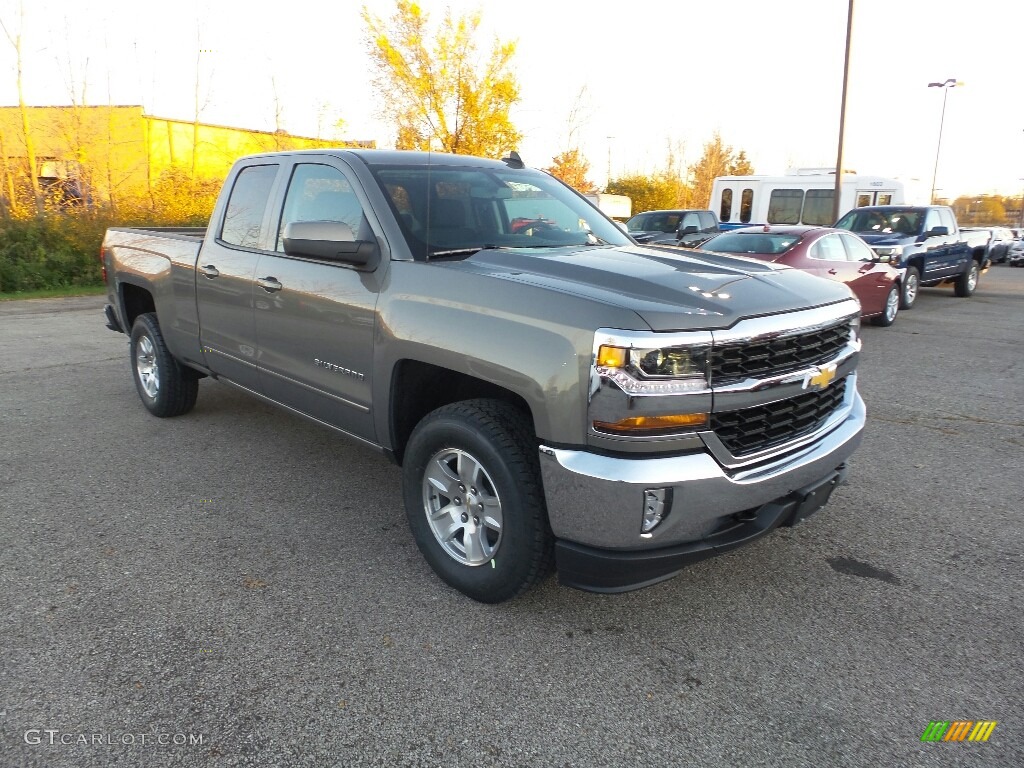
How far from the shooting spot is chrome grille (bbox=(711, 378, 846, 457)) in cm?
266

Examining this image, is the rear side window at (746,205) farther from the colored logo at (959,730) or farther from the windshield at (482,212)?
the colored logo at (959,730)

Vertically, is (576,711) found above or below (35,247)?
below

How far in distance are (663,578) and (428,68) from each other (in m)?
21.3

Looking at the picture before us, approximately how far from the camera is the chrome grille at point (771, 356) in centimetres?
259

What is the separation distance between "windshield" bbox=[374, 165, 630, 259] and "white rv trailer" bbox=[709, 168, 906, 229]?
1903cm

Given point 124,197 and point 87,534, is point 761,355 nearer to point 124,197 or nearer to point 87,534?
point 87,534

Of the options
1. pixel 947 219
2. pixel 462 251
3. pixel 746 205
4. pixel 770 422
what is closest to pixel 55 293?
pixel 462 251

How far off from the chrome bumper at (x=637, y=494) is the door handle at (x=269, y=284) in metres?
2.10

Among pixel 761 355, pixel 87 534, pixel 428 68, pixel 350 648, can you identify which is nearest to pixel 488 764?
pixel 350 648

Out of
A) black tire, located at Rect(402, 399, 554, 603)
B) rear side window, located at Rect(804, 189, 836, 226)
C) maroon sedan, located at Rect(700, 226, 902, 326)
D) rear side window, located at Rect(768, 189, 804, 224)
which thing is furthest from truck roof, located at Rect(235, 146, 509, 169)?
rear side window, located at Rect(768, 189, 804, 224)

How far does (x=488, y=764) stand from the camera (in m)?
2.24

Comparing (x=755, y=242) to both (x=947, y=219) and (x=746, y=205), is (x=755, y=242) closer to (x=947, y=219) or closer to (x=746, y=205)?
(x=947, y=219)

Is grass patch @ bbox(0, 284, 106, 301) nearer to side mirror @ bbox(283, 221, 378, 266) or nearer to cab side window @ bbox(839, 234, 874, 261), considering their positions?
side mirror @ bbox(283, 221, 378, 266)

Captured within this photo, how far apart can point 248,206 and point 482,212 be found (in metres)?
1.68
